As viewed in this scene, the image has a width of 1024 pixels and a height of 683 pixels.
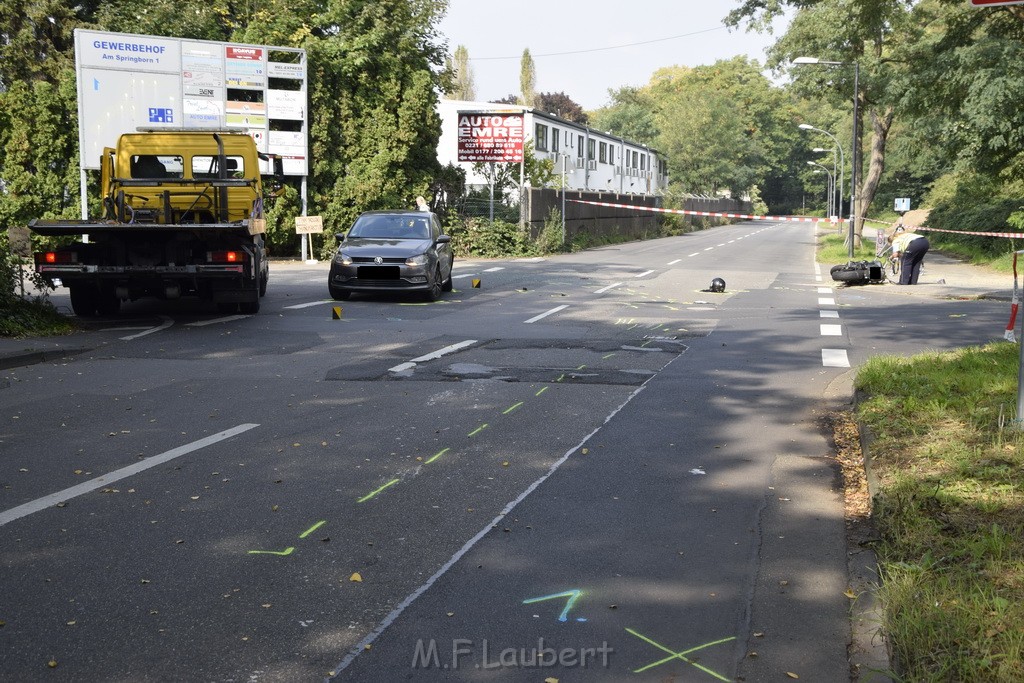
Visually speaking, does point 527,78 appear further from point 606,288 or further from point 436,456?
point 436,456

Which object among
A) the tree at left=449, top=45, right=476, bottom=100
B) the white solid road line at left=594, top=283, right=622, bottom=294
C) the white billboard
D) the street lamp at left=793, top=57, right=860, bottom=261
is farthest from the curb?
the tree at left=449, top=45, right=476, bottom=100

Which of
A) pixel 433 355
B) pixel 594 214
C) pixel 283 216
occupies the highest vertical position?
pixel 594 214

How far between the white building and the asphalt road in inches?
1100

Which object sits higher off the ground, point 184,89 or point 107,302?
point 184,89

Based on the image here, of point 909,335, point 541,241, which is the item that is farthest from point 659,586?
point 541,241

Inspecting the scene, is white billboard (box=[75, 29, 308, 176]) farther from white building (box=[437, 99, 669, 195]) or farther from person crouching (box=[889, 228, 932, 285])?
person crouching (box=[889, 228, 932, 285])

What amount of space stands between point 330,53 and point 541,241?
390 inches

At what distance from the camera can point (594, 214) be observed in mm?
45438

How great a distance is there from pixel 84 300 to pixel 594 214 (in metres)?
32.1

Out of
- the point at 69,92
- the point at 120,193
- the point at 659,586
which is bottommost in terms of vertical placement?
the point at 659,586

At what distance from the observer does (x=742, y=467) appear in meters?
6.79

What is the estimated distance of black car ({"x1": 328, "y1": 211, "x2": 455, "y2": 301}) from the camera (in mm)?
18016

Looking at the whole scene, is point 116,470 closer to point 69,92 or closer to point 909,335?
point 909,335

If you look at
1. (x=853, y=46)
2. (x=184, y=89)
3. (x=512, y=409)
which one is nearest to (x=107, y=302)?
(x=512, y=409)
